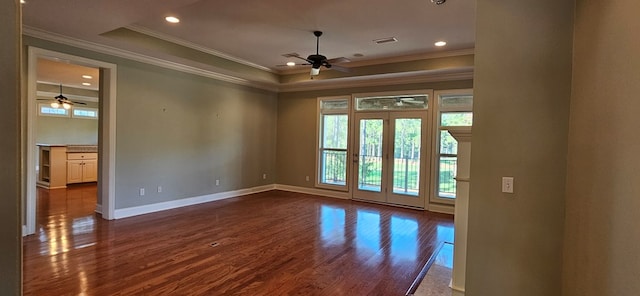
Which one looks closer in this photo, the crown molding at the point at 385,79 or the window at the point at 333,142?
the crown molding at the point at 385,79

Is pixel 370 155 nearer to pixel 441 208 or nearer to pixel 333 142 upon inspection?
pixel 333 142

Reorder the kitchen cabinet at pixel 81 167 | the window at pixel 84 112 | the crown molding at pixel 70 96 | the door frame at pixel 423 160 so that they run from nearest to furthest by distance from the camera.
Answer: the door frame at pixel 423 160 < the kitchen cabinet at pixel 81 167 < the crown molding at pixel 70 96 < the window at pixel 84 112

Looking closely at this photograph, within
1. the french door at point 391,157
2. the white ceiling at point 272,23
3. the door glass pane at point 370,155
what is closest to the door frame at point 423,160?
the french door at point 391,157

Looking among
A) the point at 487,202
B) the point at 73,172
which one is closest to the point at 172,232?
the point at 487,202

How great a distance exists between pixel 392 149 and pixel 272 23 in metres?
3.62

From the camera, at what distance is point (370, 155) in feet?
23.1

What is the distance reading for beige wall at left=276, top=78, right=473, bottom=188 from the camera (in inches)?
304

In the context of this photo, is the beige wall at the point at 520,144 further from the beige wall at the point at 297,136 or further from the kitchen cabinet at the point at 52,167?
the kitchen cabinet at the point at 52,167

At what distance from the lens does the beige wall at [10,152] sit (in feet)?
2.27

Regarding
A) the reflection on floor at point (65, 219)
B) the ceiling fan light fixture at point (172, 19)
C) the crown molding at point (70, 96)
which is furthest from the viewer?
the crown molding at point (70, 96)

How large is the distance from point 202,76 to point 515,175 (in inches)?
224

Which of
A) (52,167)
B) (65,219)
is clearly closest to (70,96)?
(52,167)

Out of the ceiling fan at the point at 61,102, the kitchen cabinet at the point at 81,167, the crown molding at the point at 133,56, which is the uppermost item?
the crown molding at the point at 133,56

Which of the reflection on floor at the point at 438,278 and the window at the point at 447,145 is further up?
the window at the point at 447,145
